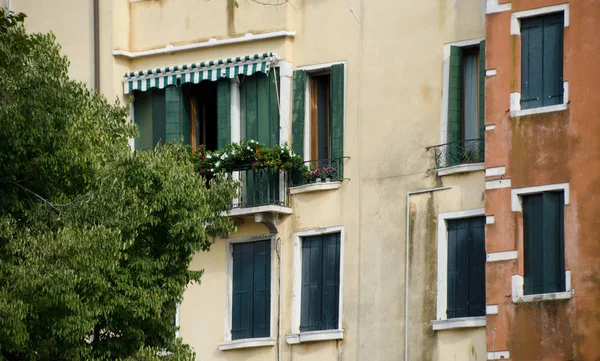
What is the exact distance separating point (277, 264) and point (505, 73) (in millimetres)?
6202

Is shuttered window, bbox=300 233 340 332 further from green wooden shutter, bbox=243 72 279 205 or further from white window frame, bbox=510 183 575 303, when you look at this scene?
white window frame, bbox=510 183 575 303

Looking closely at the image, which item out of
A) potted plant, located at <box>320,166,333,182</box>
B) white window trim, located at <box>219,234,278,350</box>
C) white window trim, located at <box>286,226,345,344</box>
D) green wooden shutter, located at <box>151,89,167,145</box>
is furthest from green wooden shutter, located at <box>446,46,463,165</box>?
green wooden shutter, located at <box>151,89,167,145</box>

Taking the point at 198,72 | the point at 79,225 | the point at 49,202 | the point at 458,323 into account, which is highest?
the point at 198,72

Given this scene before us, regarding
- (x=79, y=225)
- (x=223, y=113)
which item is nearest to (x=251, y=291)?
(x=223, y=113)

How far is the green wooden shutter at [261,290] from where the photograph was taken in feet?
146

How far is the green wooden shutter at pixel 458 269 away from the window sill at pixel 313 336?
7.88 ft

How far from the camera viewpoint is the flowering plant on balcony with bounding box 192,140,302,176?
4403cm

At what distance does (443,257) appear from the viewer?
42.3m

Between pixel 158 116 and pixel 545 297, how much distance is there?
10272 mm

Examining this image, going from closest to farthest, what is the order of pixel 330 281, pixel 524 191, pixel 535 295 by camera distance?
pixel 535 295, pixel 524 191, pixel 330 281

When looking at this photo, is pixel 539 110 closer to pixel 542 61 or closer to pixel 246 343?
pixel 542 61

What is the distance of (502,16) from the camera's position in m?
41.6

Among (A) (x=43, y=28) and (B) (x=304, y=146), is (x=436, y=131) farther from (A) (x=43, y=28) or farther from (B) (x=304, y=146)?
(A) (x=43, y=28)

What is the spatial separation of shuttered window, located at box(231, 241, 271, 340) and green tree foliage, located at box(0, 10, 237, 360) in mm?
5496
